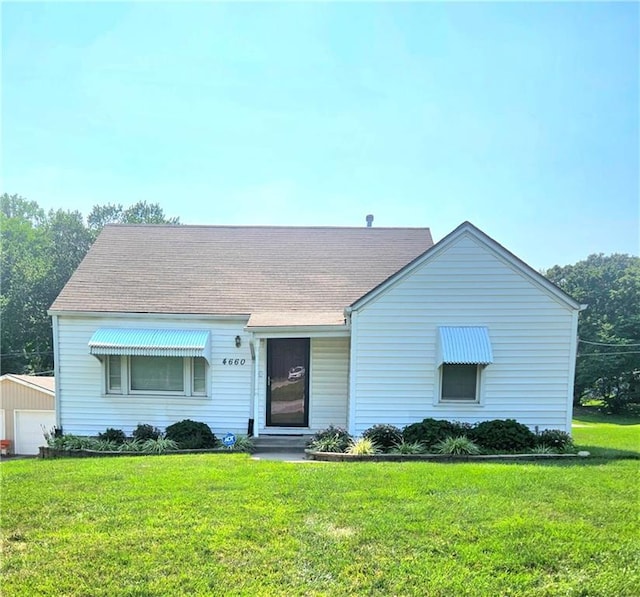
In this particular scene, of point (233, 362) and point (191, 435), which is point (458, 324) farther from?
point (191, 435)

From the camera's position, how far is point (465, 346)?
8.58 m

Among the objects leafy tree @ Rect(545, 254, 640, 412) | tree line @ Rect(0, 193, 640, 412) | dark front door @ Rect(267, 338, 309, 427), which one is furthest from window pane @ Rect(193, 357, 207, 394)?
leafy tree @ Rect(545, 254, 640, 412)

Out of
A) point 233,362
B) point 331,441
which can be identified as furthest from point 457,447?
point 233,362

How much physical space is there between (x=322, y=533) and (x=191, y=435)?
239 inches

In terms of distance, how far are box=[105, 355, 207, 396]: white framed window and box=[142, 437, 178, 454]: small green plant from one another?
57.6 inches

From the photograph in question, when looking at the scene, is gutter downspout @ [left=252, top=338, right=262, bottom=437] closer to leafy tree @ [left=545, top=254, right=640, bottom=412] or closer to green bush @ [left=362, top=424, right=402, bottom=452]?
green bush @ [left=362, top=424, right=402, bottom=452]

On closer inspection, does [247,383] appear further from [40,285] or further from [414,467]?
[40,285]

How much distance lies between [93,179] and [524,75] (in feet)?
64.5

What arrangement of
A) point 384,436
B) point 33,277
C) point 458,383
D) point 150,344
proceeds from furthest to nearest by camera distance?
point 33,277 < point 150,344 < point 458,383 < point 384,436

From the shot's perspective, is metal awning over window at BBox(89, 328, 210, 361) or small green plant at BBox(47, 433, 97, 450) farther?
metal awning over window at BBox(89, 328, 210, 361)

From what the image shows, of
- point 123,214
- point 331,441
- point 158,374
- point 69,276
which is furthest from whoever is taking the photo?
point 123,214

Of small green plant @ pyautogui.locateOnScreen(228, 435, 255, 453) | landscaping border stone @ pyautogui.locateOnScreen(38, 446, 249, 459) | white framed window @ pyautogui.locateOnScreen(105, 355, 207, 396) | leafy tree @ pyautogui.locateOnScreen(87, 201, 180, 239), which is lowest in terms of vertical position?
landscaping border stone @ pyautogui.locateOnScreen(38, 446, 249, 459)

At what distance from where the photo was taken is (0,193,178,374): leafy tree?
3034 centimetres

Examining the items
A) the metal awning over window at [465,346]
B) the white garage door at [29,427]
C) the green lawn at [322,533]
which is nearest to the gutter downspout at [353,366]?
the metal awning over window at [465,346]
